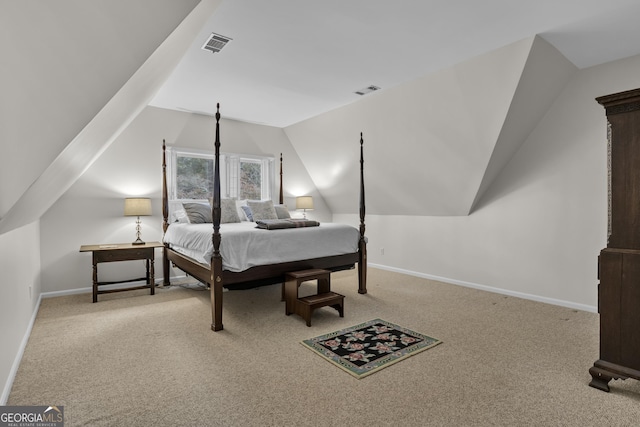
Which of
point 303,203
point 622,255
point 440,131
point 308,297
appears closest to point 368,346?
point 308,297

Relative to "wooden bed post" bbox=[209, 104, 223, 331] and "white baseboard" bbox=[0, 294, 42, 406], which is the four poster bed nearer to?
"wooden bed post" bbox=[209, 104, 223, 331]

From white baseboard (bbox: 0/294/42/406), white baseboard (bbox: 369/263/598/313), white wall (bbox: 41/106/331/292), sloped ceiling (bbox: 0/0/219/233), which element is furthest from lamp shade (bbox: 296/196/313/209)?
sloped ceiling (bbox: 0/0/219/233)

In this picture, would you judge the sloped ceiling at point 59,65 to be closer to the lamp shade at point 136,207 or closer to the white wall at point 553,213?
the lamp shade at point 136,207

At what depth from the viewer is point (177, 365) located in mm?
2289

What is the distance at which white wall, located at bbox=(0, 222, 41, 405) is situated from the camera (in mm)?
1893

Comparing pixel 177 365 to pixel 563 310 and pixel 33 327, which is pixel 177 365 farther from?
pixel 563 310

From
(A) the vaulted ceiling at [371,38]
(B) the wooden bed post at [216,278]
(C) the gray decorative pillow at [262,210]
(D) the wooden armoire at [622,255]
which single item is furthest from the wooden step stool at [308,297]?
(A) the vaulted ceiling at [371,38]

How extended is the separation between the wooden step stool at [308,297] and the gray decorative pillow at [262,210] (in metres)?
1.70

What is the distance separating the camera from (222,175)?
5473 mm

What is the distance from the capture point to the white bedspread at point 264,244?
10.2 feet

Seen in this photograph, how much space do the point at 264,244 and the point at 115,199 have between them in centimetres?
256

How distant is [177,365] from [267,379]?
673 millimetres

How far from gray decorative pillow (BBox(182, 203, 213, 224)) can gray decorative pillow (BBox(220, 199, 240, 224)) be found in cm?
19

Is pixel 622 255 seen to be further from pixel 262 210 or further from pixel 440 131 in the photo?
pixel 262 210
